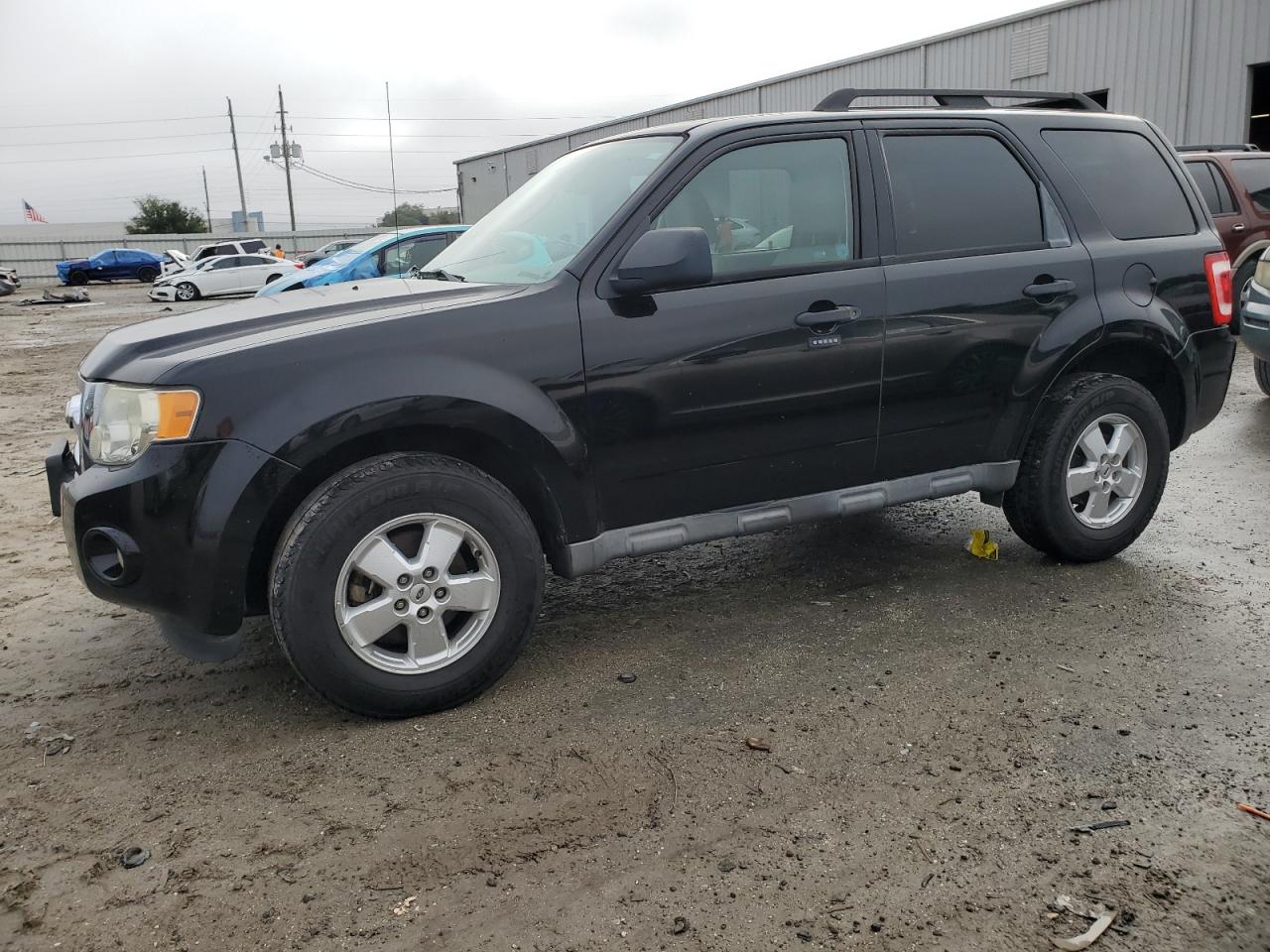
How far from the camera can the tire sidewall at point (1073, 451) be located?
4328 mm

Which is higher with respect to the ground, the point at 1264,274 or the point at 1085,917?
the point at 1264,274

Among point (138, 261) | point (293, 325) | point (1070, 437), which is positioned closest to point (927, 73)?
point (1070, 437)

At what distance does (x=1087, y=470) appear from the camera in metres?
4.43

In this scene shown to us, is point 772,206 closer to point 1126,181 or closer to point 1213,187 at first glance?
point 1126,181

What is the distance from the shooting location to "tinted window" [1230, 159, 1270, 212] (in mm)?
10859

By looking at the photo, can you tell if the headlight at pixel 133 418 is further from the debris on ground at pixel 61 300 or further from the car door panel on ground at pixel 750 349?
the debris on ground at pixel 61 300

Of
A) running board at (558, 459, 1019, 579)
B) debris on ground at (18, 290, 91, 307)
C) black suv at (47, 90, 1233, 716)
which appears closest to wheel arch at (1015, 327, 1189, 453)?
black suv at (47, 90, 1233, 716)

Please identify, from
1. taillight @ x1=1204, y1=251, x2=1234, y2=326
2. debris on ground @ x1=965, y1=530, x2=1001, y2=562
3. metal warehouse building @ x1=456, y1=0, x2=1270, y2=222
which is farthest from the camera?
metal warehouse building @ x1=456, y1=0, x2=1270, y2=222

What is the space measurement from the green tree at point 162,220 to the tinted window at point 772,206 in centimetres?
6988

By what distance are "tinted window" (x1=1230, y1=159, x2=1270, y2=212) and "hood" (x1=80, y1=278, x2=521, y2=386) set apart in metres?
10.3

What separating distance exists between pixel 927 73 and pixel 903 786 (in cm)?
2205

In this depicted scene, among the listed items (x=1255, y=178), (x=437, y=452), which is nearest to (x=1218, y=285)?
(x=437, y=452)

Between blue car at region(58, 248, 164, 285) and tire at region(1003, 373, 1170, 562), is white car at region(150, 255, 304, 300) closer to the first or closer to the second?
blue car at region(58, 248, 164, 285)

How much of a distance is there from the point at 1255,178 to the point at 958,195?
28.8ft
